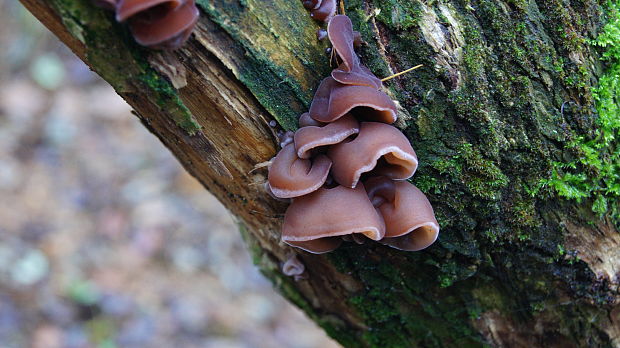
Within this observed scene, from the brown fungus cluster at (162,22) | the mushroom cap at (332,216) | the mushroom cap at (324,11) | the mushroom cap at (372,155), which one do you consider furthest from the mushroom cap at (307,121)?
the brown fungus cluster at (162,22)

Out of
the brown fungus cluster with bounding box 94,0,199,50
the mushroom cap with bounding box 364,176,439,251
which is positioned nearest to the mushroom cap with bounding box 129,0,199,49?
the brown fungus cluster with bounding box 94,0,199,50

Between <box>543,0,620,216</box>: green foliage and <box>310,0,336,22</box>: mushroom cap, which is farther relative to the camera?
<box>543,0,620,216</box>: green foliage

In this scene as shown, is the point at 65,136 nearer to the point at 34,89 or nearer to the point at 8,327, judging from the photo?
the point at 34,89

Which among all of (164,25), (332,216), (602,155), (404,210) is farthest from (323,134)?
(602,155)

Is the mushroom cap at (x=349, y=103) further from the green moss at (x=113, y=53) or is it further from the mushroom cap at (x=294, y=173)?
the green moss at (x=113, y=53)

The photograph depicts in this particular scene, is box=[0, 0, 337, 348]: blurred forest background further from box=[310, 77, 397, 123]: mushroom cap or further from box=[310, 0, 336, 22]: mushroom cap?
box=[310, 0, 336, 22]: mushroom cap

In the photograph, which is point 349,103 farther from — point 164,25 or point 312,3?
point 164,25
